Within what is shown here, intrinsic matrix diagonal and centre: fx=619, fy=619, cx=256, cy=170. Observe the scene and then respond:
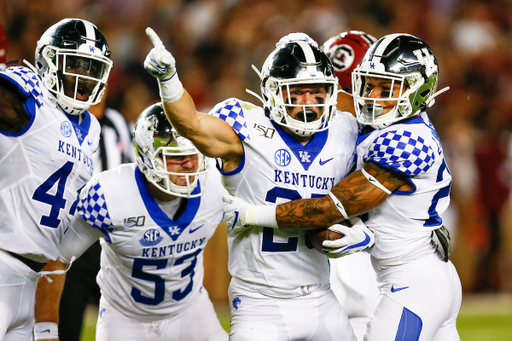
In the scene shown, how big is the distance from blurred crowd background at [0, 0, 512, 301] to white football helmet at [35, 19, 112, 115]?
3660 millimetres

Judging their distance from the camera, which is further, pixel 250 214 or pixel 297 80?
pixel 297 80

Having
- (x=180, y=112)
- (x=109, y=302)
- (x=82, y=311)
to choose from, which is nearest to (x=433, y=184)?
(x=180, y=112)

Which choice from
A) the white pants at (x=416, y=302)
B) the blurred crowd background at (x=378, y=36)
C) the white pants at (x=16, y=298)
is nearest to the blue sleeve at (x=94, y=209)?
the white pants at (x=16, y=298)

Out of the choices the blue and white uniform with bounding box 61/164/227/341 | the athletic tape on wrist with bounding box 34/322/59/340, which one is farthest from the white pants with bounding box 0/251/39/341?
the blue and white uniform with bounding box 61/164/227/341

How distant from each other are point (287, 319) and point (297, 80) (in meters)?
1.07

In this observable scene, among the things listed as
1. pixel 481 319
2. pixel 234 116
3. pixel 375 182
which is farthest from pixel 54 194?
pixel 481 319

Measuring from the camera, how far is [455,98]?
7.64 m

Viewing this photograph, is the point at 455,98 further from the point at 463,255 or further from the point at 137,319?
the point at 137,319

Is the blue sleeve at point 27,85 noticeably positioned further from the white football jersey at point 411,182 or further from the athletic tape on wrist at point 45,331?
the white football jersey at point 411,182

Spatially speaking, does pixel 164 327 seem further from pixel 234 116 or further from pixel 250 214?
pixel 234 116

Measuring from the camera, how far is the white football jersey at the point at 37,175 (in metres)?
2.89

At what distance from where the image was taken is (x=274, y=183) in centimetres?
277

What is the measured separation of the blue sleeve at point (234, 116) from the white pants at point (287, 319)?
74cm

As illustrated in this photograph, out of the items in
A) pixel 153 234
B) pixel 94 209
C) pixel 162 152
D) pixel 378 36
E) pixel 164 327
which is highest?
pixel 378 36
